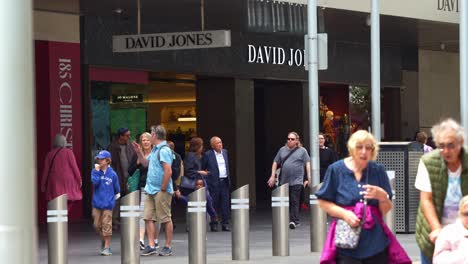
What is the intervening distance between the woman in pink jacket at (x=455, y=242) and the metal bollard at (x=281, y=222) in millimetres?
8014

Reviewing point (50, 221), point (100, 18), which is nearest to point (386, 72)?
point (100, 18)

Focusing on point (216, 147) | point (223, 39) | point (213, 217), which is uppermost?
point (223, 39)

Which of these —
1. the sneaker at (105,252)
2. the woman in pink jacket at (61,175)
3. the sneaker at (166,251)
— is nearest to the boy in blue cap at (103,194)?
the sneaker at (105,252)

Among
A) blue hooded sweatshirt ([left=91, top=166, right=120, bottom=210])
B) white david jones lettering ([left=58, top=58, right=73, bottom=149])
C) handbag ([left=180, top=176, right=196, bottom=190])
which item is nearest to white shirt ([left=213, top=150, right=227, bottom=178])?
handbag ([left=180, top=176, right=196, bottom=190])

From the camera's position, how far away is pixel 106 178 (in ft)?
51.8

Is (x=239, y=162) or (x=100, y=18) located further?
(x=239, y=162)

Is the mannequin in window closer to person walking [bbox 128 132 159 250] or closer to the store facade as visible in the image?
the store facade

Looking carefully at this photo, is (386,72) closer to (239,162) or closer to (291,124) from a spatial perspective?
(291,124)

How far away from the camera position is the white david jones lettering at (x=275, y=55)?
2719cm

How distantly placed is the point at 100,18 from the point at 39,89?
A: 2175 millimetres

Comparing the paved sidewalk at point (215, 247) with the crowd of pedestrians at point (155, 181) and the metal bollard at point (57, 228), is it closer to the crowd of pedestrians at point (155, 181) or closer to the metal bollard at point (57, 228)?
the crowd of pedestrians at point (155, 181)

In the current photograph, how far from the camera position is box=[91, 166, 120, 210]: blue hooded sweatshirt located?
51.5 ft

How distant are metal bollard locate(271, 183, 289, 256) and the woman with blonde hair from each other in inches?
299

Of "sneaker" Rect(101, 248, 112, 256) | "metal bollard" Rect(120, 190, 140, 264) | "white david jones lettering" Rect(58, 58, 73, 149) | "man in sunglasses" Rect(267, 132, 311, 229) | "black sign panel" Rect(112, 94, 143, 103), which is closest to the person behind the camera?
"metal bollard" Rect(120, 190, 140, 264)
